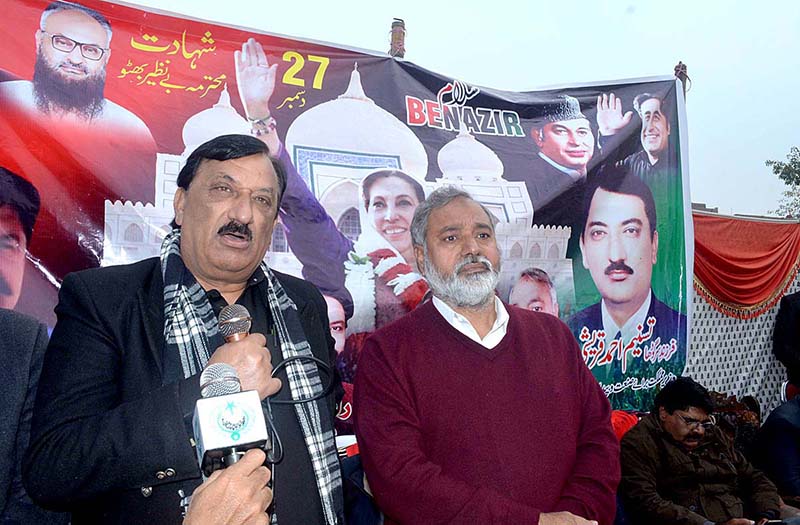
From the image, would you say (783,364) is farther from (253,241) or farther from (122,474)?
A: (122,474)

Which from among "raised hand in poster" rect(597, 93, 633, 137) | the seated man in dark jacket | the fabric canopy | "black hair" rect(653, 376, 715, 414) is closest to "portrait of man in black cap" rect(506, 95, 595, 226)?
"raised hand in poster" rect(597, 93, 633, 137)

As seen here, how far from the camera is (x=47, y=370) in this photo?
139 centimetres

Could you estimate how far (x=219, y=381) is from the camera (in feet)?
3.61

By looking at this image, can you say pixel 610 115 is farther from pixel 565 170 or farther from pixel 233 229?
pixel 233 229

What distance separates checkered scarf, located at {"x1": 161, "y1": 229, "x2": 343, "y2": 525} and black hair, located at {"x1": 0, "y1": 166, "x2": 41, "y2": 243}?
1257 millimetres

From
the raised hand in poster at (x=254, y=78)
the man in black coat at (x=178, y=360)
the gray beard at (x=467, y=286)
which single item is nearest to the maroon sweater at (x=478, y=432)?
the gray beard at (x=467, y=286)

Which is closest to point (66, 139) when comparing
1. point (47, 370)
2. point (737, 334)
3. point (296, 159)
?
point (296, 159)

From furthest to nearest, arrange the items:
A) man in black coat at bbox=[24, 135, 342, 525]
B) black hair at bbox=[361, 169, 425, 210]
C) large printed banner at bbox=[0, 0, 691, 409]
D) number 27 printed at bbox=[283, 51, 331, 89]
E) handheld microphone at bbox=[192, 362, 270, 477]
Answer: black hair at bbox=[361, 169, 425, 210], number 27 printed at bbox=[283, 51, 331, 89], large printed banner at bbox=[0, 0, 691, 409], man in black coat at bbox=[24, 135, 342, 525], handheld microphone at bbox=[192, 362, 270, 477]

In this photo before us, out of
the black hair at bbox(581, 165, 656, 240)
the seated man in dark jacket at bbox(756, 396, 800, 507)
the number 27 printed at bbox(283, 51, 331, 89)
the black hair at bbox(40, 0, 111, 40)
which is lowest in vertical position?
the seated man in dark jacket at bbox(756, 396, 800, 507)

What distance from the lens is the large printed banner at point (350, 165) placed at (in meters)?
2.67

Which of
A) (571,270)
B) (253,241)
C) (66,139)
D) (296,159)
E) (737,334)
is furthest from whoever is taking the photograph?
(737,334)

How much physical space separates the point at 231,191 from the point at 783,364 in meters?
6.49

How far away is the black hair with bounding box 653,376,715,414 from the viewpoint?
373 centimetres

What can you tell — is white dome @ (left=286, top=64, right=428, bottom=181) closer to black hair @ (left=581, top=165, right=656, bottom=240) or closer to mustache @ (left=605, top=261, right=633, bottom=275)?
black hair @ (left=581, top=165, right=656, bottom=240)
